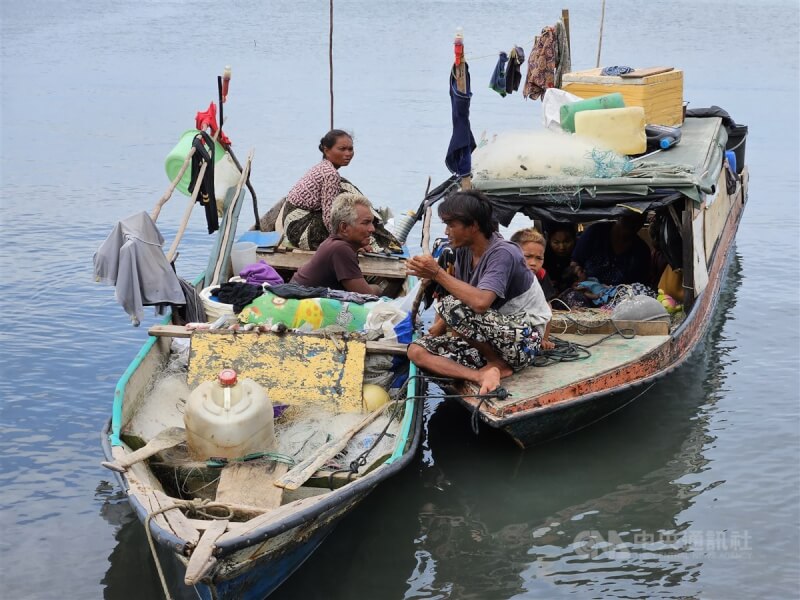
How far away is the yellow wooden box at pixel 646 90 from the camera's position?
339 inches

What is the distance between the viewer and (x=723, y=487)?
661 cm

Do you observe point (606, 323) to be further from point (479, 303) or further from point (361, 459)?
point (361, 459)

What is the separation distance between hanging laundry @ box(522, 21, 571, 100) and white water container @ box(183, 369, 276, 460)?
6494mm

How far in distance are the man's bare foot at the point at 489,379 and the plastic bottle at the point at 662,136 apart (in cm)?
298

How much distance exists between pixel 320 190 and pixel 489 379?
268cm

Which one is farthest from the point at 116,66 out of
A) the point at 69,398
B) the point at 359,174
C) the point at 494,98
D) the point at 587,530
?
the point at 587,530

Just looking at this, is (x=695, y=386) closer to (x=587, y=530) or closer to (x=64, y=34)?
(x=587, y=530)

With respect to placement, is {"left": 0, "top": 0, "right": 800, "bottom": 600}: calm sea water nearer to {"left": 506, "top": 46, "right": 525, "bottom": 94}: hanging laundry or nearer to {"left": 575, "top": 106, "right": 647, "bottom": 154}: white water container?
{"left": 575, "top": 106, "right": 647, "bottom": 154}: white water container

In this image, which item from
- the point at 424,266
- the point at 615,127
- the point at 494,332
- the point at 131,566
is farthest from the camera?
the point at 615,127

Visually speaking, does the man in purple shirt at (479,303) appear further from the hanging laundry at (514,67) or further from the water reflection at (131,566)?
the hanging laundry at (514,67)

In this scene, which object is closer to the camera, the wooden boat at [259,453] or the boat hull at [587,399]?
the wooden boat at [259,453]

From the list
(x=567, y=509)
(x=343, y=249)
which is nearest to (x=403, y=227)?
(x=343, y=249)

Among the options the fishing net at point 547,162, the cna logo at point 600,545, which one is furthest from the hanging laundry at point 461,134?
the cna logo at point 600,545

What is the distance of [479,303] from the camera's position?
18.9ft
